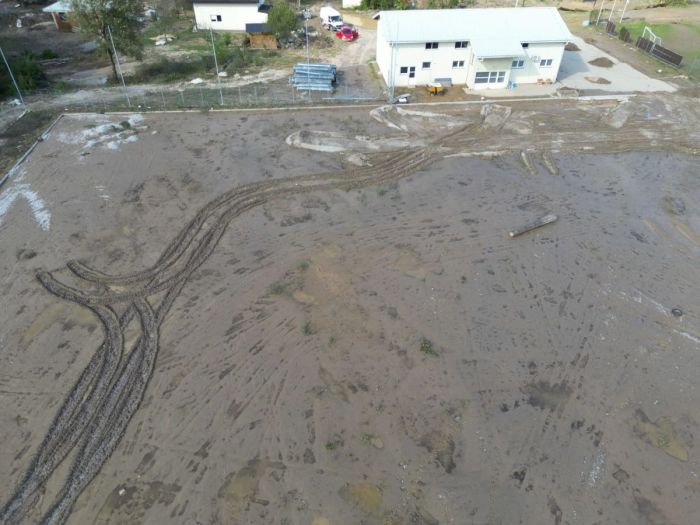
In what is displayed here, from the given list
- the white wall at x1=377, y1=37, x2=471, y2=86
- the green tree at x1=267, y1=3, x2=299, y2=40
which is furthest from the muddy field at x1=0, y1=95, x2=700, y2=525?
the green tree at x1=267, y1=3, x2=299, y2=40

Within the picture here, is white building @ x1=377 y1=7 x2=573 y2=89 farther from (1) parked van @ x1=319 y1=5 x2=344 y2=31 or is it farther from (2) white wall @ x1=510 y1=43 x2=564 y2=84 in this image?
(1) parked van @ x1=319 y1=5 x2=344 y2=31

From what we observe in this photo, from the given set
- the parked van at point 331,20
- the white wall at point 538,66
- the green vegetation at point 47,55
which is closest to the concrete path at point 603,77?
the white wall at point 538,66

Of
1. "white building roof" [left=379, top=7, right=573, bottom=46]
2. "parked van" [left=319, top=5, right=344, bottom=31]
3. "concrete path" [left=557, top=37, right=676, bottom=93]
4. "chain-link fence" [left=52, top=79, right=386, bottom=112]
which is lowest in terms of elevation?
"chain-link fence" [left=52, top=79, right=386, bottom=112]

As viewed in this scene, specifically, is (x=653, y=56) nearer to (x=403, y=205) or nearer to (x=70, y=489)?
(x=403, y=205)

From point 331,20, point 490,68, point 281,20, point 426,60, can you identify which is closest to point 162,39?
point 281,20

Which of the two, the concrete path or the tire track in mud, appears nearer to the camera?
the tire track in mud

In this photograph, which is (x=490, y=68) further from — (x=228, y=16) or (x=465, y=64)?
(x=228, y=16)
